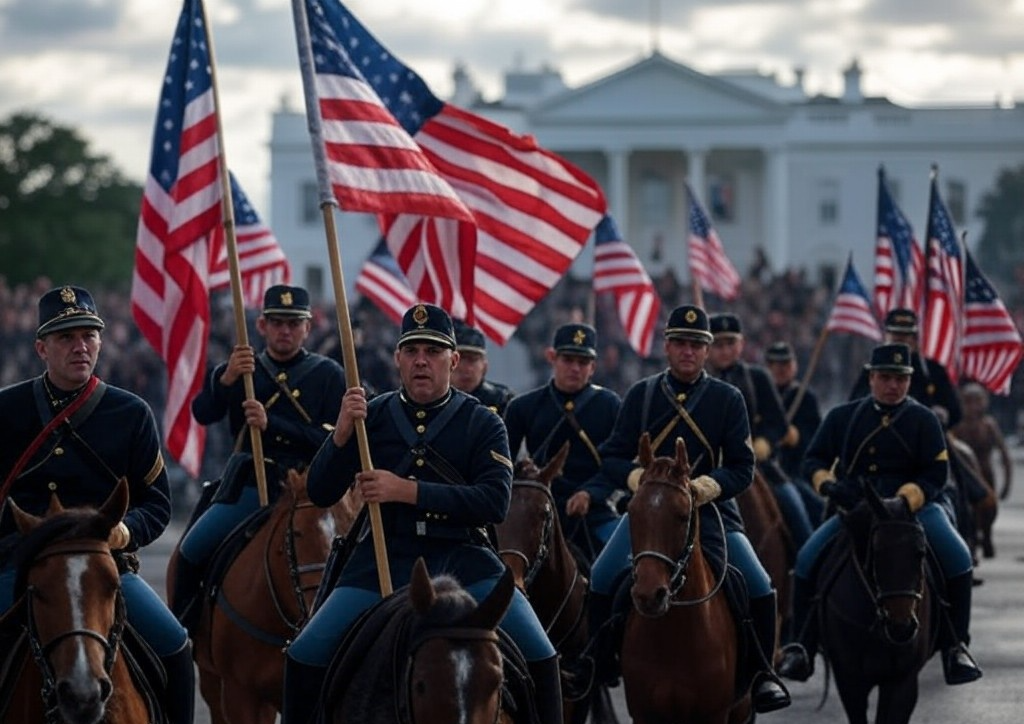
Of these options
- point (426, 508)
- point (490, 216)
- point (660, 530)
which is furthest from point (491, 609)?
point (490, 216)

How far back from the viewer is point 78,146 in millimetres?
106125

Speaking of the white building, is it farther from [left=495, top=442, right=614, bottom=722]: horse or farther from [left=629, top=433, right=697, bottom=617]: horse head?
[left=629, top=433, right=697, bottom=617]: horse head

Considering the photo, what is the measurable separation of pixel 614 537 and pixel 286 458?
5.97 feet

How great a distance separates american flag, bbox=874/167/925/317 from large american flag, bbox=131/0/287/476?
416 inches

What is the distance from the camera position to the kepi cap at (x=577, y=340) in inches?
489

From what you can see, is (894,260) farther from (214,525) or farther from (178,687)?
(178,687)

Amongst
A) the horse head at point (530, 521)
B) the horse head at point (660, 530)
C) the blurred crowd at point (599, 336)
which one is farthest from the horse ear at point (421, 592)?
the blurred crowd at point (599, 336)

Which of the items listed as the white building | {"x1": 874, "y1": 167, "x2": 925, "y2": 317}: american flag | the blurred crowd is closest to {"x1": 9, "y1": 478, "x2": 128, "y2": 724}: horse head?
{"x1": 874, "y1": 167, "x2": 925, "y2": 317}: american flag

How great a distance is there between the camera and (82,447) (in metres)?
7.69

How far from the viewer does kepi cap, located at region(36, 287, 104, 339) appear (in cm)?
765

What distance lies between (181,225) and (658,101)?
305 feet

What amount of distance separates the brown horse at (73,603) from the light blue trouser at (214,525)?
4201 mm

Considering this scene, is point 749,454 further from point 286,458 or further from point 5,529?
point 5,529

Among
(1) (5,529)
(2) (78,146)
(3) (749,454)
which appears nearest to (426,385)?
(1) (5,529)
